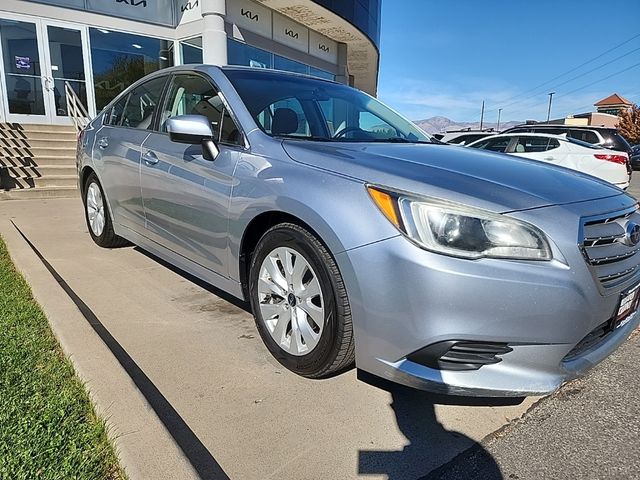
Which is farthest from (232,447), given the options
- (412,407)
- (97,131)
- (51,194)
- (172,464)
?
(51,194)

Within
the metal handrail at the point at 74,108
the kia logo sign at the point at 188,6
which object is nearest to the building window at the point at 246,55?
the kia logo sign at the point at 188,6

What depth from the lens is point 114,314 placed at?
10.2 feet

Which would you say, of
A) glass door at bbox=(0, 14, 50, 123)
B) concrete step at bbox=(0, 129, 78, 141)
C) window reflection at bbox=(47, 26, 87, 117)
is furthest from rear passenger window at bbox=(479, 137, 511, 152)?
glass door at bbox=(0, 14, 50, 123)

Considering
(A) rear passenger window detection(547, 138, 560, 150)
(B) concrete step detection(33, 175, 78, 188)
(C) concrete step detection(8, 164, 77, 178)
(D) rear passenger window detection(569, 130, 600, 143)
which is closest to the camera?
A: (C) concrete step detection(8, 164, 77, 178)

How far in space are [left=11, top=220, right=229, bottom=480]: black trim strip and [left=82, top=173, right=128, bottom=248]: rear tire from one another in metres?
1.66

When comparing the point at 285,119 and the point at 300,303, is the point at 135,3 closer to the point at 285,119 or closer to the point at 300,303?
the point at 285,119

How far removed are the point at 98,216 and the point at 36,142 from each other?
6.54 meters

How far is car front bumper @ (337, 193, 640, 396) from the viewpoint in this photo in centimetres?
175

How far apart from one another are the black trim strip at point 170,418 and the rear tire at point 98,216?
166cm

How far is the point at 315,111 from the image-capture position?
10.5 feet

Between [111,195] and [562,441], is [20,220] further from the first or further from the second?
[562,441]

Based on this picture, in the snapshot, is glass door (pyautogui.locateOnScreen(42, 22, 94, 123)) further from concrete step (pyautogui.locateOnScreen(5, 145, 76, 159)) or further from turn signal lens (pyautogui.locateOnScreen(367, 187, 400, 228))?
turn signal lens (pyautogui.locateOnScreen(367, 187, 400, 228))

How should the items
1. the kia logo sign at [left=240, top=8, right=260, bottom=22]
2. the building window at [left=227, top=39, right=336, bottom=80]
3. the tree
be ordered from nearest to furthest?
the building window at [left=227, top=39, right=336, bottom=80]
the kia logo sign at [left=240, top=8, right=260, bottom=22]
the tree

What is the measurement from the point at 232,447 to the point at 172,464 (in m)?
0.28
